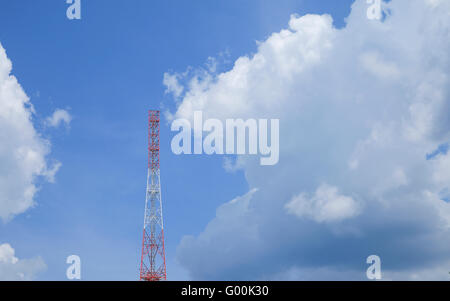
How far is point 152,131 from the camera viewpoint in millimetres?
94500
